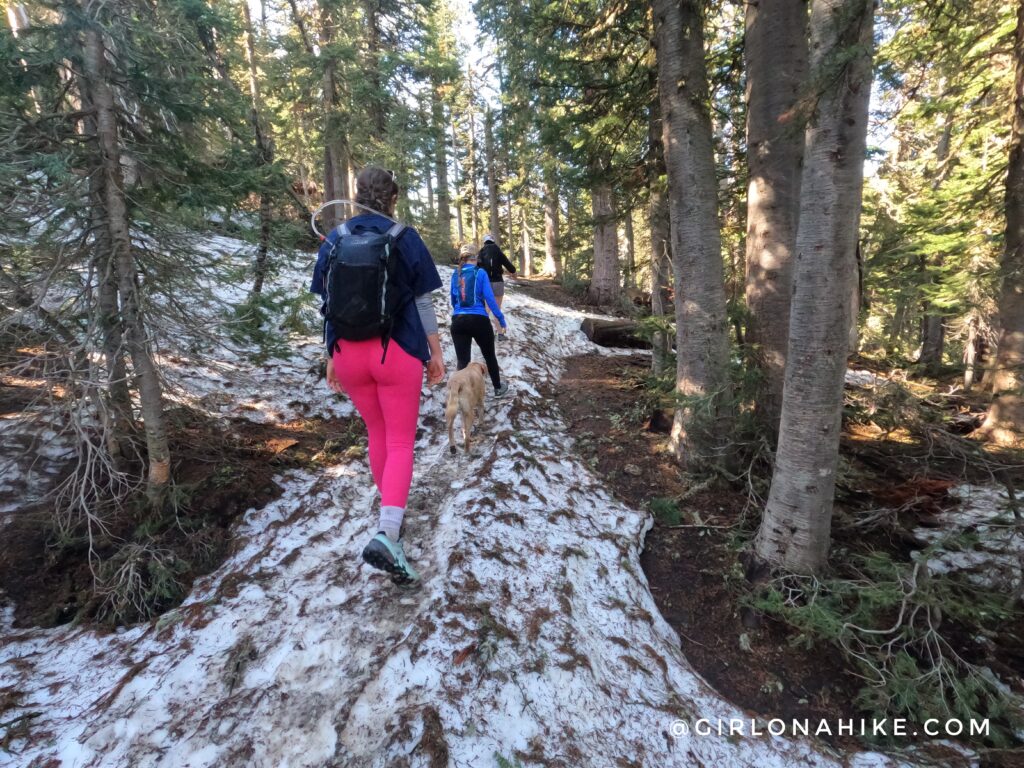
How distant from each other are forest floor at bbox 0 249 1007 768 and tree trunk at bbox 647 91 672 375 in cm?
305

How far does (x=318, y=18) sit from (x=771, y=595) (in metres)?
16.8

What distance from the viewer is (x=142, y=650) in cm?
324

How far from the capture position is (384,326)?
3.03 meters

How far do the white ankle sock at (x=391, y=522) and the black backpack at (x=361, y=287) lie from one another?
3.95ft

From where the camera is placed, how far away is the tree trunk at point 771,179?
5.02m

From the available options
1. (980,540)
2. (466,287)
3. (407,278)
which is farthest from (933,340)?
(407,278)

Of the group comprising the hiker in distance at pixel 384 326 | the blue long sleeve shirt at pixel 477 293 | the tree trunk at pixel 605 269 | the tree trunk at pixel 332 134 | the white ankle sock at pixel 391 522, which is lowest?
the white ankle sock at pixel 391 522

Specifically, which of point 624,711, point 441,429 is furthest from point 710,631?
point 441,429

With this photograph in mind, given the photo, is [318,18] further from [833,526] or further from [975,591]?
[975,591]

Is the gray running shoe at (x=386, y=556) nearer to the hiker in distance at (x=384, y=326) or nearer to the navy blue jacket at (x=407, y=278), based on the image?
the hiker in distance at (x=384, y=326)

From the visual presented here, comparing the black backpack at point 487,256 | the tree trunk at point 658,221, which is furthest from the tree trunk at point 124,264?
the tree trunk at point 658,221

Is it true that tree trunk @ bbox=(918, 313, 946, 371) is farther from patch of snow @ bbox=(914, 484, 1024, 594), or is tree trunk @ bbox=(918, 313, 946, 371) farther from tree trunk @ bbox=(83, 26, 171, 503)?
tree trunk @ bbox=(83, 26, 171, 503)

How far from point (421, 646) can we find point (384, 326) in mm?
2059

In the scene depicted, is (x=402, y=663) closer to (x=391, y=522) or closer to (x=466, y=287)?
(x=391, y=522)
